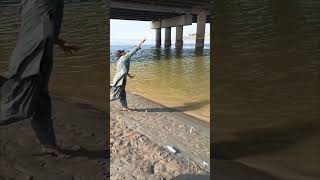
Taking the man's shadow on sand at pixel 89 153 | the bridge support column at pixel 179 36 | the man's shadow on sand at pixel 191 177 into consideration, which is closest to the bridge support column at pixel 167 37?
the bridge support column at pixel 179 36

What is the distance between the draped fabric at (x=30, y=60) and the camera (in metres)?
2.76

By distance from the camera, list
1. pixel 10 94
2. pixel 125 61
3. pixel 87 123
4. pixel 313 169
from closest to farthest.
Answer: pixel 10 94, pixel 87 123, pixel 313 169, pixel 125 61

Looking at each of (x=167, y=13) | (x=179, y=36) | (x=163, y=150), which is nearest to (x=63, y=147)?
(x=163, y=150)

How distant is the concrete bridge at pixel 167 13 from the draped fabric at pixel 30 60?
669 centimetres

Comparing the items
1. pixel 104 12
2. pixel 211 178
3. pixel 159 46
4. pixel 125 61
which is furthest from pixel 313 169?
pixel 159 46

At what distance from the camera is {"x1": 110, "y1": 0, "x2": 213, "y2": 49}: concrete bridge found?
20.2 metres

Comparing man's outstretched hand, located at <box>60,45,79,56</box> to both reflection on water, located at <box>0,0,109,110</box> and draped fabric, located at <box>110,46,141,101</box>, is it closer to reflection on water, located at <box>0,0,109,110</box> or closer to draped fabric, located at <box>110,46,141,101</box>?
reflection on water, located at <box>0,0,109,110</box>

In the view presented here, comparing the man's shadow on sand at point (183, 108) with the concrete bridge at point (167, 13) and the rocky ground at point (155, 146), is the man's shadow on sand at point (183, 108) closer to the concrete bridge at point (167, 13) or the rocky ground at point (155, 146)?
the rocky ground at point (155, 146)

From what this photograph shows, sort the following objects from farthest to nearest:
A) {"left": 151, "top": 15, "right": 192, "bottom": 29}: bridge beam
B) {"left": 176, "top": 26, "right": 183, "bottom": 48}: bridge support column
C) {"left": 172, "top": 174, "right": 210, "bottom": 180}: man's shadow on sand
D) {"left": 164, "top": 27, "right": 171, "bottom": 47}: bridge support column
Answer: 1. {"left": 164, "top": 27, "right": 171, "bottom": 47}: bridge support column
2. {"left": 176, "top": 26, "right": 183, "bottom": 48}: bridge support column
3. {"left": 151, "top": 15, "right": 192, "bottom": 29}: bridge beam
4. {"left": 172, "top": 174, "right": 210, "bottom": 180}: man's shadow on sand

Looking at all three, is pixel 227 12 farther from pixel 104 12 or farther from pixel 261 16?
pixel 104 12

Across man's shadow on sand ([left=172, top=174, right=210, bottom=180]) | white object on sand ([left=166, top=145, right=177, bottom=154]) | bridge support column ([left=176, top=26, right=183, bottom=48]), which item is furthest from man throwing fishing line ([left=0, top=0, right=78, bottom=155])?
bridge support column ([left=176, top=26, right=183, bottom=48])

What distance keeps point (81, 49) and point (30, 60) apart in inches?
14.8

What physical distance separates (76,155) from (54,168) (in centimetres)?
18

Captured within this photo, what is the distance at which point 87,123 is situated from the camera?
311cm
